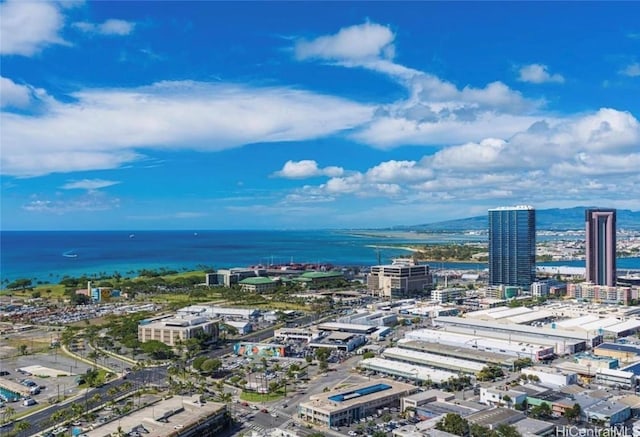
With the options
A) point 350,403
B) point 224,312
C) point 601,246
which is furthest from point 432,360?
point 601,246

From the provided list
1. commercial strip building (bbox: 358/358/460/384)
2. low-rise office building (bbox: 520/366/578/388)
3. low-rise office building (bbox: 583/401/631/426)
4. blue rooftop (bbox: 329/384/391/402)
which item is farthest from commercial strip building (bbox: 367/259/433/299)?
low-rise office building (bbox: 583/401/631/426)

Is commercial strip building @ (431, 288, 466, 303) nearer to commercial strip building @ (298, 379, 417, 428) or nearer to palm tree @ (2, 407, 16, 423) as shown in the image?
commercial strip building @ (298, 379, 417, 428)

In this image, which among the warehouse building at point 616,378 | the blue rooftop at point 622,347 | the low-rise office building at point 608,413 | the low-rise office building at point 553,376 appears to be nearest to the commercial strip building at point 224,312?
the low-rise office building at point 553,376

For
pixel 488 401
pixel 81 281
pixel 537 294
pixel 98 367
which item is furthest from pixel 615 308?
pixel 81 281

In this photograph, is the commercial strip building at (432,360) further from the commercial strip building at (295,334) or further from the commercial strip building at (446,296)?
the commercial strip building at (446,296)

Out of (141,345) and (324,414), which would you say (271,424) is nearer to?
(324,414)

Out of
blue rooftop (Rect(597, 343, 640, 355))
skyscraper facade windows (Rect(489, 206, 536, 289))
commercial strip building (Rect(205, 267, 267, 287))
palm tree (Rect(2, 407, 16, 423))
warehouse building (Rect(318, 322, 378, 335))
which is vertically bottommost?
palm tree (Rect(2, 407, 16, 423))
